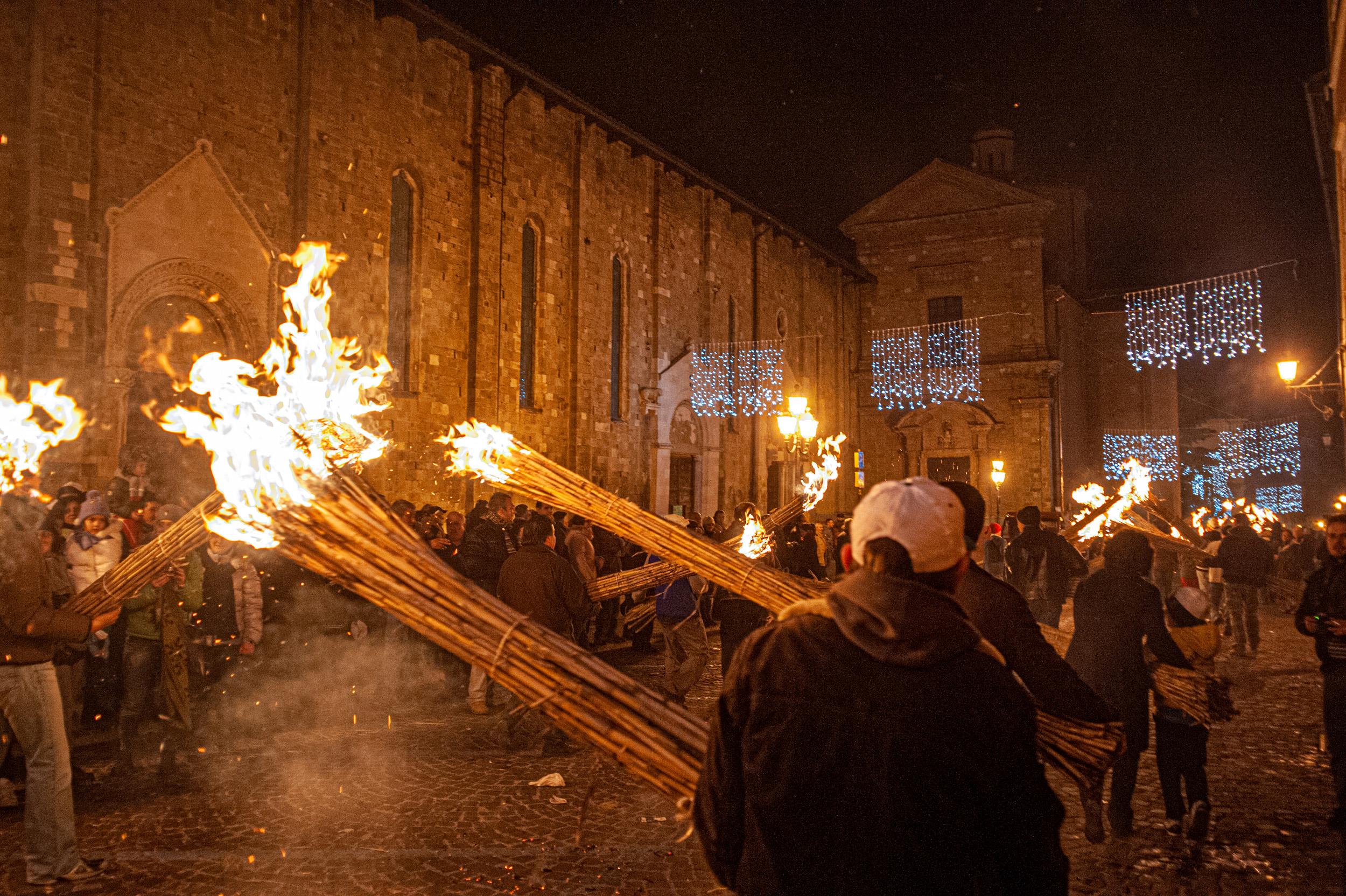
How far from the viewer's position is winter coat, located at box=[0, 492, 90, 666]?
4.21 meters

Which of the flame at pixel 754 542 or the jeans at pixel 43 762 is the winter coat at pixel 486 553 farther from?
the jeans at pixel 43 762

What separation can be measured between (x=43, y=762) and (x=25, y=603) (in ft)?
2.54

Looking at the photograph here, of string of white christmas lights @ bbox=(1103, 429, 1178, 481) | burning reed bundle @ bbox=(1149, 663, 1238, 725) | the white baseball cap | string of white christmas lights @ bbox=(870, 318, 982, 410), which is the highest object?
string of white christmas lights @ bbox=(870, 318, 982, 410)

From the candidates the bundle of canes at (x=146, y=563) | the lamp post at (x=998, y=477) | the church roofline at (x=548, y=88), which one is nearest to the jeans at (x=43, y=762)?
the bundle of canes at (x=146, y=563)

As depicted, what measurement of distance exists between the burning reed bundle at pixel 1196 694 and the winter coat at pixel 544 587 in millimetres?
4112

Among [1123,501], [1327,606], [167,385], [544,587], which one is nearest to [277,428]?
[544,587]

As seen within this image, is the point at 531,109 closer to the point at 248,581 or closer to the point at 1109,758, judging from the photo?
the point at 248,581

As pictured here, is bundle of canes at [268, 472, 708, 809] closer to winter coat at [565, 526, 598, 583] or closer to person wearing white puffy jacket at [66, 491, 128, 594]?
person wearing white puffy jacket at [66, 491, 128, 594]

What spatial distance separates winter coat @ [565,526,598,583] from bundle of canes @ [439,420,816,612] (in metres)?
4.78

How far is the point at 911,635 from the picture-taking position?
185 centimetres

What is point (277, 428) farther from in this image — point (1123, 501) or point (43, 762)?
point (1123, 501)

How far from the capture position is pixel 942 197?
36.2 metres

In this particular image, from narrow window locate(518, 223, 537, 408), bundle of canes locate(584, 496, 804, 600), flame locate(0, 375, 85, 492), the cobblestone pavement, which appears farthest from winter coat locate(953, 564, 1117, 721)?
narrow window locate(518, 223, 537, 408)

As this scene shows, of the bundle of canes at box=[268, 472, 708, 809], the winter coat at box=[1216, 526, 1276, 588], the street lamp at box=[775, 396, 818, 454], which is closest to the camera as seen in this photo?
the bundle of canes at box=[268, 472, 708, 809]
